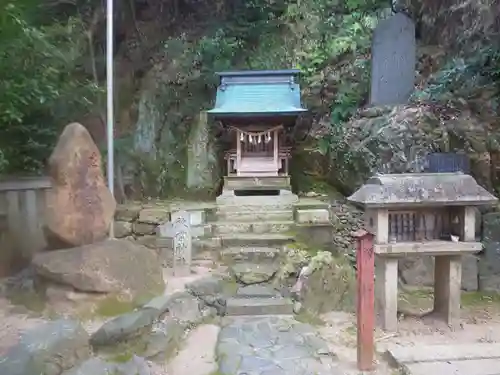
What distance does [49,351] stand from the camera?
12.5ft

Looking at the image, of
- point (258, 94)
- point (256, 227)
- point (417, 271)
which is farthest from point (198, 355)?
point (258, 94)

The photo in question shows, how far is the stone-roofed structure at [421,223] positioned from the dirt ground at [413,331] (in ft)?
0.73

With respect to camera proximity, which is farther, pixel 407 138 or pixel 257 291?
pixel 407 138

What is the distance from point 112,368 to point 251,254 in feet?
13.1

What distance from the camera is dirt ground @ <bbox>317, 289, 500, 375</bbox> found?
5057 millimetres

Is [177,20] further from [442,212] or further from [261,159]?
[442,212]

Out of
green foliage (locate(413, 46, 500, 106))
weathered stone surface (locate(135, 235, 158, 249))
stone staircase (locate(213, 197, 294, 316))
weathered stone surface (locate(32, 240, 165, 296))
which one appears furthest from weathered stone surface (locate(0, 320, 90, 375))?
green foliage (locate(413, 46, 500, 106))

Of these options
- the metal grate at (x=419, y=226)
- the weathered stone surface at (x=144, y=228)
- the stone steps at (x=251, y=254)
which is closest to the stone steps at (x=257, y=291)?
the stone steps at (x=251, y=254)

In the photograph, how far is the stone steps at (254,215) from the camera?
9250mm

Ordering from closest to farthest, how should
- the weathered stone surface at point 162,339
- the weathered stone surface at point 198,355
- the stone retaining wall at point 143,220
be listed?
the weathered stone surface at point 198,355 < the weathered stone surface at point 162,339 < the stone retaining wall at point 143,220

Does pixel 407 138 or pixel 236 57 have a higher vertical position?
pixel 236 57

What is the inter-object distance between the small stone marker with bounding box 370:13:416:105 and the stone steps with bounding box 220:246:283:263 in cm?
482

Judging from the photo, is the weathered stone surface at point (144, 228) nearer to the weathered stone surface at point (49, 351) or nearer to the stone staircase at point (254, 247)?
the stone staircase at point (254, 247)

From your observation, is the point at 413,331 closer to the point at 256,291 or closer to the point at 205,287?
the point at 256,291
